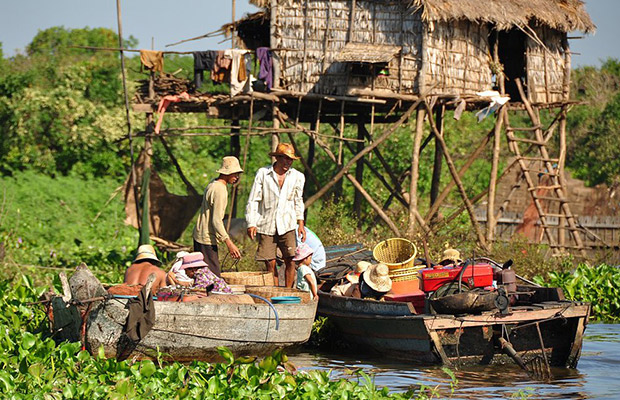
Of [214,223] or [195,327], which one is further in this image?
[214,223]

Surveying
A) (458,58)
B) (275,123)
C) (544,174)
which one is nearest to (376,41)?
(458,58)

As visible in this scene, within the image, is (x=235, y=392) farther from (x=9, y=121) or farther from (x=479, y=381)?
(x=9, y=121)

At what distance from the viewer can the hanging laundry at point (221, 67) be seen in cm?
1487

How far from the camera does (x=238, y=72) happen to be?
14.8 meters

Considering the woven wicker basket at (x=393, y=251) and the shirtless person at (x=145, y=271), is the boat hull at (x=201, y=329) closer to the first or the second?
the shirtless person at (x=145, y=271)

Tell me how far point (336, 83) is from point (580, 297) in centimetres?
507

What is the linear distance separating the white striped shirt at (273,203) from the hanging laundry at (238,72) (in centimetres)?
457

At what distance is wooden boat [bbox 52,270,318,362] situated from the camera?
26.6ft

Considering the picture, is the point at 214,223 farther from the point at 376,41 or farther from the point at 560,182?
the point at 560,182

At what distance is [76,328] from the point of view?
8359 mm

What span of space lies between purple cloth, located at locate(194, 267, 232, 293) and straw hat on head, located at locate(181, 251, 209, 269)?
0.24ft

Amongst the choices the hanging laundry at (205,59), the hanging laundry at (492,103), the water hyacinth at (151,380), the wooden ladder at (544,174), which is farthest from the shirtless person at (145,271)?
the wooden ladder at (544,174)

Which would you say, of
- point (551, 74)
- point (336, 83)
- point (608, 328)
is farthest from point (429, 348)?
point (551, 74)

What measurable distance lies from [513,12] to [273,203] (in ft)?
23.5
